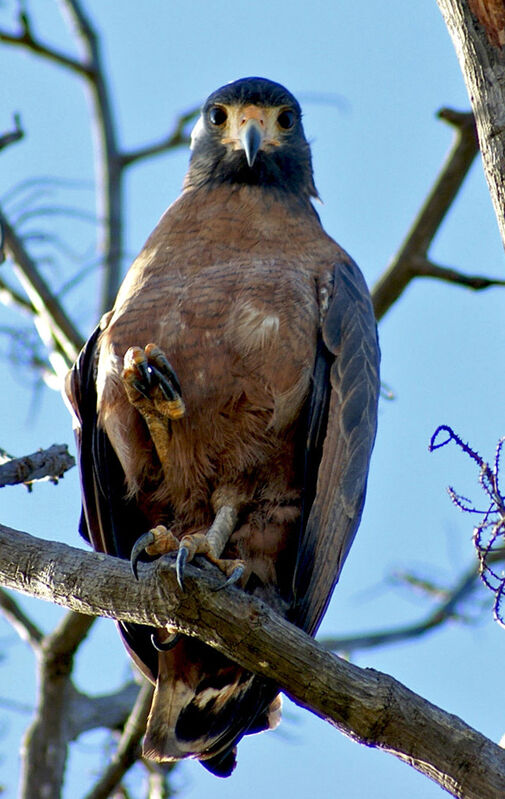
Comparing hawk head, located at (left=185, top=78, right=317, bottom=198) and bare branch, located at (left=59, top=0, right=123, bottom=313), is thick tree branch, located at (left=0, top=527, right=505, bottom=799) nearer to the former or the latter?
hawk head, located at (left=185, top=78, right=317, bottom=198)

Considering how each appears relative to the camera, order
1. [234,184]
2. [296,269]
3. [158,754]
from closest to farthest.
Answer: [158,754] < [296,269] < [234,184]

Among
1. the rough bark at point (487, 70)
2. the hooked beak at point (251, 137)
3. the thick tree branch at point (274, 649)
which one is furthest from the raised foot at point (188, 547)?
the hooked beak at point (251, 137)

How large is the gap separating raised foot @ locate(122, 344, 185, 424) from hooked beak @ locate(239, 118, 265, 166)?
1.25 meters

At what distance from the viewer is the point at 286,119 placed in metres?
5.56

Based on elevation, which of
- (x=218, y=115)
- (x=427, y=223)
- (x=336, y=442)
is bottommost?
(x=336, y=442)

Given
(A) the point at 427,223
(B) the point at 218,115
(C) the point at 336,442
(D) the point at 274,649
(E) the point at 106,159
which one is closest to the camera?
(D) the point at 274,649

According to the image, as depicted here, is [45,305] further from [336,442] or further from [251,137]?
[336,442]

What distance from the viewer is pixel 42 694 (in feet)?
17.8

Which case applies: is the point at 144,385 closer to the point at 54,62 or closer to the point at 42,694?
the point at 42,694

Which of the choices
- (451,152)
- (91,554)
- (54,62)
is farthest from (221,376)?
(54,62)

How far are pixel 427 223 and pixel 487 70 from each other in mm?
2402

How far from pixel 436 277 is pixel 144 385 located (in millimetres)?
2160

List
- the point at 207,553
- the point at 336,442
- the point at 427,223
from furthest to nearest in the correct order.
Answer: the point at 427,223
the point at 336,442
the point at 207,553

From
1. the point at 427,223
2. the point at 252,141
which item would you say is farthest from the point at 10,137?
the point at 427,223
